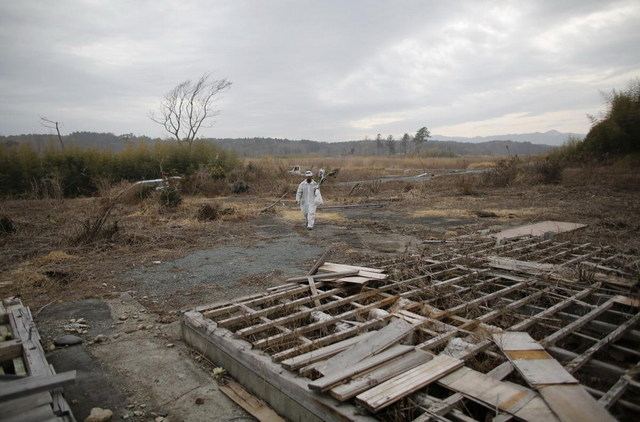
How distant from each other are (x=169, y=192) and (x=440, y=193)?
1178 centimetres

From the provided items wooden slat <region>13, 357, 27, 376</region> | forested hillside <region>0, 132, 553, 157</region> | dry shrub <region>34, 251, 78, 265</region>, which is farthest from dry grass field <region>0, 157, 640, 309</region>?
forested hillside <region>0, 132, 553, 157</region>

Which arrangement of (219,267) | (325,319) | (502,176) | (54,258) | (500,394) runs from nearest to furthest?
(500,394) → (325,319) → (219,267) → (54,258) → (502,176)

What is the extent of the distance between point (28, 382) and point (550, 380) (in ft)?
11.1

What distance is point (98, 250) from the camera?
25.6 ft

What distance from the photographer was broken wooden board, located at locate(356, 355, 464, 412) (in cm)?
236

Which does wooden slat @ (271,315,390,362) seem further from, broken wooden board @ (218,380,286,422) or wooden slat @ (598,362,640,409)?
wooden slat @ (598,362,640,409)

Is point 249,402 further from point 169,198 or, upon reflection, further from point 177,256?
point 169,198

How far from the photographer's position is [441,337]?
327cm

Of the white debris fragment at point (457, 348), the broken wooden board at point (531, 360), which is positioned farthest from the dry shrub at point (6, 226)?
the broken wooden board at point (531, 360)

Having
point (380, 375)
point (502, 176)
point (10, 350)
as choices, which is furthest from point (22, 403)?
point (502, 176)

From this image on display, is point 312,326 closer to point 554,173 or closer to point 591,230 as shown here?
point 591,230

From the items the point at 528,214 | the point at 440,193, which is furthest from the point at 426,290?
the point at 440,193

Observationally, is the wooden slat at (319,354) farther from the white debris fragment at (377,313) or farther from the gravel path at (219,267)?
the gravel path at (219,267)

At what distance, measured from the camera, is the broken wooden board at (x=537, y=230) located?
25.9 ft
